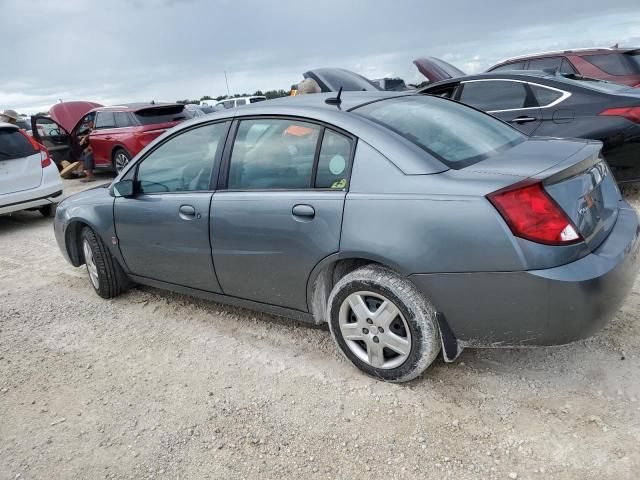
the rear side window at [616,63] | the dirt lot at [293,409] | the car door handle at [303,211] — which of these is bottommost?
the dirt lot at [293,409]

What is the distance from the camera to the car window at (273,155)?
2883mm

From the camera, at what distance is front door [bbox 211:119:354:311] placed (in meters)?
2.73

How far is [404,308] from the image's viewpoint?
8.24 feet

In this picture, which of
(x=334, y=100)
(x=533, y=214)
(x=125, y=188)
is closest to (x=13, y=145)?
(x=125, y=188)

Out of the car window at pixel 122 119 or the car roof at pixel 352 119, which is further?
the car window at pixel 122 119

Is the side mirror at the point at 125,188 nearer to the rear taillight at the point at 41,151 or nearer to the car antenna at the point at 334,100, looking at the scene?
the car antenna at the point at 334,100

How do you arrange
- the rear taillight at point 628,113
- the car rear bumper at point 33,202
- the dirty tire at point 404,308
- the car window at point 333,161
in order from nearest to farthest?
the dirty tire at point 404,308 → the car window at point 333,161 → the rear taillight at point 628,113 → the car rear bumper at point 33,202

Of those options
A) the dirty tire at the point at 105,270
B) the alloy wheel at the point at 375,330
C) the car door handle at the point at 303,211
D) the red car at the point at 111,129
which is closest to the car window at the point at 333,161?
the car door handle at the point at 303,211

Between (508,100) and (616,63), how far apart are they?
2.20 meters

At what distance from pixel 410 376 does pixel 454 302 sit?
1.67ft

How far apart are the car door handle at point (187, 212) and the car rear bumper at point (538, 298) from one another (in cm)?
153

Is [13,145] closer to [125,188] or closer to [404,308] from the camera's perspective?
[125,188]

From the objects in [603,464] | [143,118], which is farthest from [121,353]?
[143,118]

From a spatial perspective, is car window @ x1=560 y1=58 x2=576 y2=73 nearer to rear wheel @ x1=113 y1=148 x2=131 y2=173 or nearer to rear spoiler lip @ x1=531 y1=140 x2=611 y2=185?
rear spoiler lip @ x1=531 y1=140 x2=611 y2=185
